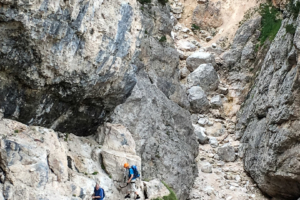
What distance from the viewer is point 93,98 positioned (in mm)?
14227

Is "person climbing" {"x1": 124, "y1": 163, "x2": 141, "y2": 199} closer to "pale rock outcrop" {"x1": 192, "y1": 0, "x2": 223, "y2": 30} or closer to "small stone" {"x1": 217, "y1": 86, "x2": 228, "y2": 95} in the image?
"small stone" {"x1": 217, "y1": 86, "x2": 228, "y2": 95}

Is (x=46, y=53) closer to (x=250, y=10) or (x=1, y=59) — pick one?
(x=1, y=59)

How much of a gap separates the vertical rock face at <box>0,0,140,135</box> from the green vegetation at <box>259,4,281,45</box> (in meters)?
22.7

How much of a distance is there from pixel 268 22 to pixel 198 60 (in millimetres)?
8989

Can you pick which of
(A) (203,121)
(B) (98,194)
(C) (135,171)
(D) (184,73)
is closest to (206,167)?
(A) (203,121)

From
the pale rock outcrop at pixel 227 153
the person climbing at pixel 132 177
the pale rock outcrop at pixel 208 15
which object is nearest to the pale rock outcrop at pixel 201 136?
→ the pale rock outcrop at pixel 227 153

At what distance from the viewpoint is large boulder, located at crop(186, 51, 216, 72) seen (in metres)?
34.1

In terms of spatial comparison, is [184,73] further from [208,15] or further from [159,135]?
[159,135]

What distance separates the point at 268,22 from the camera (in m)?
34.2

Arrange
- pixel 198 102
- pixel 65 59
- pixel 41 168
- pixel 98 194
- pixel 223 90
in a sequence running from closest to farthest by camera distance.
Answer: pixel 41 168 → pixel 65 59 → pixel 98 194 → pixel 198 102 → pixel 223 90

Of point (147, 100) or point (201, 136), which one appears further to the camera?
point (201, 136)

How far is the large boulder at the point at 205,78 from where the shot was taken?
32.3 m

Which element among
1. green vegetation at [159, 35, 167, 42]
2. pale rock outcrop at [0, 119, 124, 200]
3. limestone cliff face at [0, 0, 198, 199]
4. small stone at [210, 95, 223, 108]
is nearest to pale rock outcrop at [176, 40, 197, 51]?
small stone at [210, 95, 223, 108]

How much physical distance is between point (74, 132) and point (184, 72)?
829 inches
